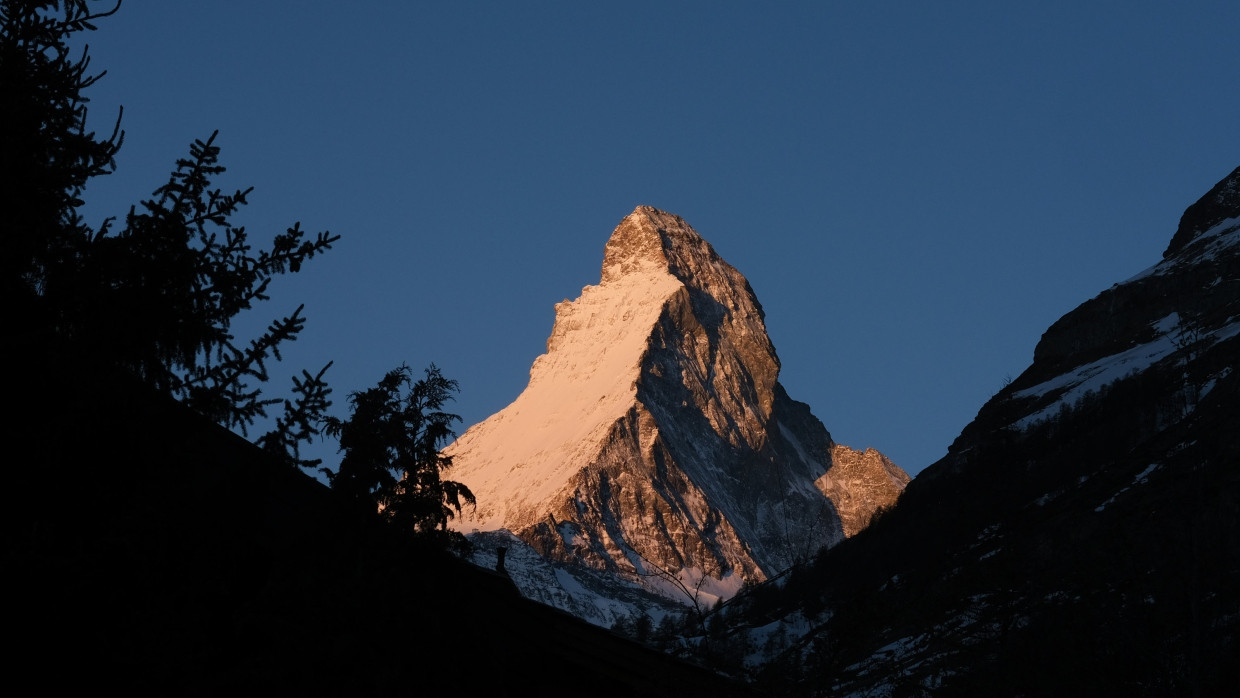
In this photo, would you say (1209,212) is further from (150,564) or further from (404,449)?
(150,564)

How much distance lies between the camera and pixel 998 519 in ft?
212

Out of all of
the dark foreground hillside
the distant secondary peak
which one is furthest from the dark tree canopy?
the distant secondary peak

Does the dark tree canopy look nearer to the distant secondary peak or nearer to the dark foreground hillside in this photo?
the dark foreground hillside

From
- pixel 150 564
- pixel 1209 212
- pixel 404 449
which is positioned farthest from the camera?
pixel 1209 212

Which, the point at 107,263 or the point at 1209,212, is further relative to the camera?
the point at 1209,212

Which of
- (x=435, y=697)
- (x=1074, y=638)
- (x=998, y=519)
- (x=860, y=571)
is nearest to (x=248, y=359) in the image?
(x=435, y=697)

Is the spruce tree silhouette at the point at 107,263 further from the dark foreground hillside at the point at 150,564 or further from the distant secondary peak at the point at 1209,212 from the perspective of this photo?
the distant secondary peak at the point at 1209,212

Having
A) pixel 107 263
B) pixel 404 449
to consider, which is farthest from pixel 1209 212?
pixel 107 263

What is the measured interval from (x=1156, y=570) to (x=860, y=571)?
96.4 meters

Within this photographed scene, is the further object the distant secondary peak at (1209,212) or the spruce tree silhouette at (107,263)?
the distant secondary peak at (1209,212)

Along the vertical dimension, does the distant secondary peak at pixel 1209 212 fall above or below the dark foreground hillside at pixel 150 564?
above

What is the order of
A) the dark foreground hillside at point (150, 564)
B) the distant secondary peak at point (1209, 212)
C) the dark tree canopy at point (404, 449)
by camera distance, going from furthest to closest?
1. the distant secondary peak at point (1209, 212)
2. the dark tree canopy at point (404, 449)
3. the dark foreground hillside at point (150, 564)

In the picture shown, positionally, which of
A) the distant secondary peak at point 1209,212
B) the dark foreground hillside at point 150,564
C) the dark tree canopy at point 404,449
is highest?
the distant secondary peak at point 1209,212

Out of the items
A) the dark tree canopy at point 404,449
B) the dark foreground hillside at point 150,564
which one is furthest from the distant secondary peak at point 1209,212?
the dark foreground hillside at point 150,564
